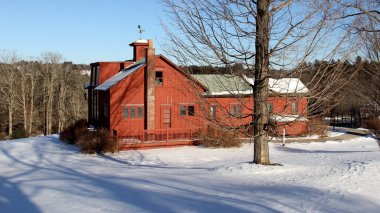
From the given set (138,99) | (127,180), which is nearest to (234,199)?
(127,180)

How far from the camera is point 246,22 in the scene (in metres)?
10.7

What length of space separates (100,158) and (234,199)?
43.0 feet

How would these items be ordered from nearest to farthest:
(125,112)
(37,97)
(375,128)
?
(375,128), (125,112), (37,97)

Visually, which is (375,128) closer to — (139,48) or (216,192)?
(216,192)

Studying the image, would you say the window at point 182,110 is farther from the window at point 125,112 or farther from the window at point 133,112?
the window at point 125,112

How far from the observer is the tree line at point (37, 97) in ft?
158

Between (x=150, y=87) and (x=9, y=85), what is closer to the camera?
(x=150, y=87)

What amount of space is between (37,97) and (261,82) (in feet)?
152

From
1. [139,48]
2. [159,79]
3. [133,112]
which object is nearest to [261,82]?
[159,79]

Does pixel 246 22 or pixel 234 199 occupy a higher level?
pixel 246 22

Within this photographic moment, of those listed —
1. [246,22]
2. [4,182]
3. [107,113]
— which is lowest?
[4,182]

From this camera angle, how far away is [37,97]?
Result: 51.4 meters

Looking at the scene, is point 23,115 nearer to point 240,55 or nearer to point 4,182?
point 4,182

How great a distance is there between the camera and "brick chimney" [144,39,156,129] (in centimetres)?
2497
